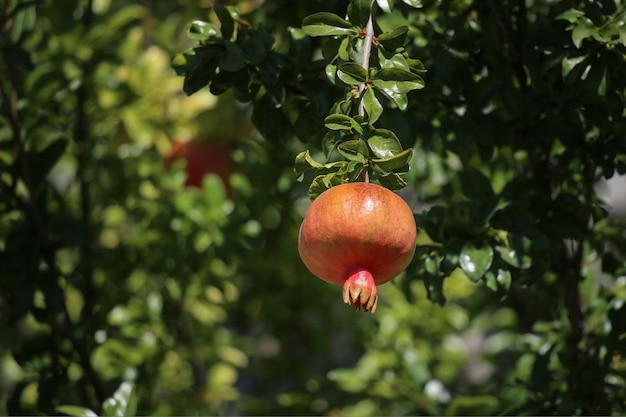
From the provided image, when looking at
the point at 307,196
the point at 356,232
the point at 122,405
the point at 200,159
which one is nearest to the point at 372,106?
the point at 356,232

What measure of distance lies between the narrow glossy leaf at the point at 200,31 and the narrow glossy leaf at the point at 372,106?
0.84 ft

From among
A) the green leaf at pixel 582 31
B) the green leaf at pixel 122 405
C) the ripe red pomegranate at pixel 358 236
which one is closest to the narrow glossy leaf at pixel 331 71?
the ripe red pomegranate at pixel 358 236

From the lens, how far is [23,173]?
4.20 feet

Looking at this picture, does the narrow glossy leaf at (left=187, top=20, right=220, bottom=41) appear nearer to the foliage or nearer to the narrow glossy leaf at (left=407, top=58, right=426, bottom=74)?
the foliage

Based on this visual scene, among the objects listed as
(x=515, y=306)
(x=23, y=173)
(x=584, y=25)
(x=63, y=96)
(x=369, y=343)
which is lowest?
(x=369, y=343)

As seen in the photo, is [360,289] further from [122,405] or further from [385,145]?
[122,405]

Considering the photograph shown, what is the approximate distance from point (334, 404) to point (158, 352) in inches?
13.1

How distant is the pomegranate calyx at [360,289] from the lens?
69 cm

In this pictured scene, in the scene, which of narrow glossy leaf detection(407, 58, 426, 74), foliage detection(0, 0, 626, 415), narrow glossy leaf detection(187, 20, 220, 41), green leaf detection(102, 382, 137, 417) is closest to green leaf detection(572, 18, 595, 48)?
foliage detection(0, 0, 626, 415)

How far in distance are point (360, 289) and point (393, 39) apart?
25 cm

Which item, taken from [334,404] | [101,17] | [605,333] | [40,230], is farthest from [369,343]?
[101,17]

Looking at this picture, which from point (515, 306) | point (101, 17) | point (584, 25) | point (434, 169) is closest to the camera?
point (584, 25)

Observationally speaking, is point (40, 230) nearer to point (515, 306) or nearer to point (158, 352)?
point (158, 352)

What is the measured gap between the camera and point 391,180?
0.76 metres
